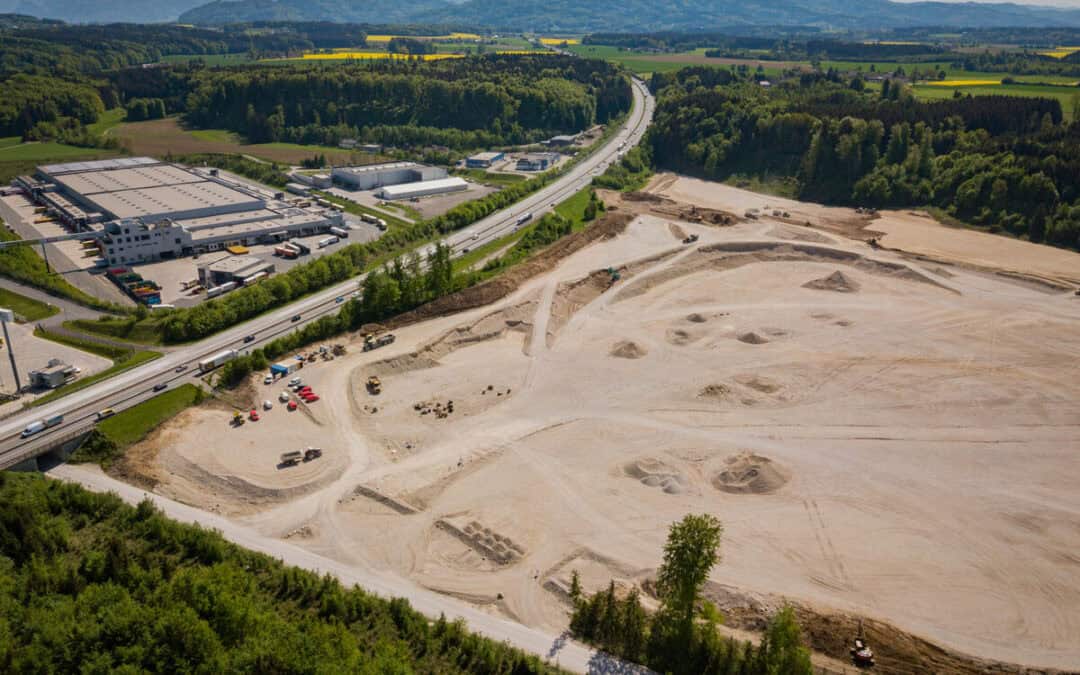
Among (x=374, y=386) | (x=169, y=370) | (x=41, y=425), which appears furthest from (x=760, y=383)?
(x=41, y=425)

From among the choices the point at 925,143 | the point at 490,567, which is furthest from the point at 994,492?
the point at 925,143

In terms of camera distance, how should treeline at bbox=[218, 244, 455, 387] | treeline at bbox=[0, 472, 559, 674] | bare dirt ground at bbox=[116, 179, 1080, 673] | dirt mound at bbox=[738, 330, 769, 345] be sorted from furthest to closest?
dirt mound at bbox=[738, 330, 769, 345] → treeline at bbox=[218, 244, 455, 387] → bare dirt ground at bbox=[116, 179, 1080, 673] → treeline at bbox=[0, 472, 559, 674]

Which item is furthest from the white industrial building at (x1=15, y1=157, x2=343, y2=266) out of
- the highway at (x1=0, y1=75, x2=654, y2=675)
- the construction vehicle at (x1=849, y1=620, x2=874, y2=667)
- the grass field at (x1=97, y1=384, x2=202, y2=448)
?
the construction vehicle at (x1=849, y1=620, x2=874, y2=667)

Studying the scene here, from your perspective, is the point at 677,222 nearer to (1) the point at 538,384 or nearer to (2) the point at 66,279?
(1) the point at 538,384

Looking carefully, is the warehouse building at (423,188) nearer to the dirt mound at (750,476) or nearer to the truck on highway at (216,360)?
the truck on highway at (216,360)

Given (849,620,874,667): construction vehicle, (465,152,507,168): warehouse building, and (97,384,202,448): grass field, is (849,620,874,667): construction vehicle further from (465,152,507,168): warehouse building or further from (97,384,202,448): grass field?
(465,152,507,168): warehouse building

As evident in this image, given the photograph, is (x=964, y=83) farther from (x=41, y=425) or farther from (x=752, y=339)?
(x=41, y=425)
